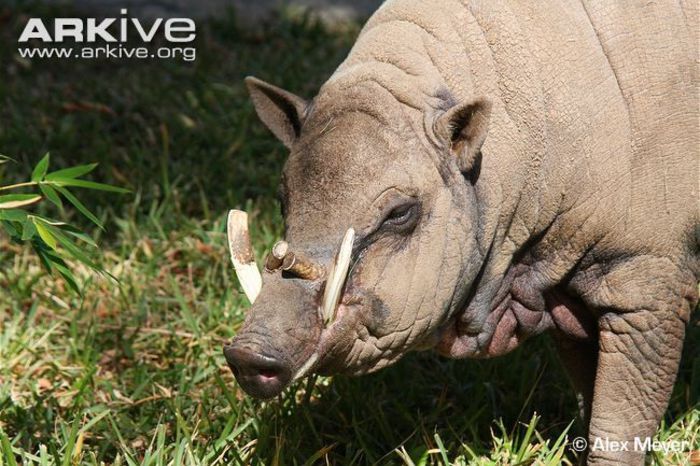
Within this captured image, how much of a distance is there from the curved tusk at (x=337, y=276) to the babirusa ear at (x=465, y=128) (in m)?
0.43

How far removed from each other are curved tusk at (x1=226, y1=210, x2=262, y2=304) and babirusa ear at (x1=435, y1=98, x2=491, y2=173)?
1.97ft

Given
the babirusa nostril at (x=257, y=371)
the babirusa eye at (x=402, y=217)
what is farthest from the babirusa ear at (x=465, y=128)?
the babirusa nostril at (x=257, y=371)

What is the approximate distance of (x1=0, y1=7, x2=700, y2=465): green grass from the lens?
4105 millimetres

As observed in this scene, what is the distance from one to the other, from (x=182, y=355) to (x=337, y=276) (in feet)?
6.13

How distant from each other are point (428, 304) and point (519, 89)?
2.25 ft

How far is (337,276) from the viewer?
3.04m

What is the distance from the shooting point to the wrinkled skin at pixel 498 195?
3.18 metres

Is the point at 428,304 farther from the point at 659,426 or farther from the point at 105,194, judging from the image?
the point at 105,194

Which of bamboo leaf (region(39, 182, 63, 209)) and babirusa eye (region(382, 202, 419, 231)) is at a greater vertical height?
babirusa eye (region(382, 202, 419, 231))

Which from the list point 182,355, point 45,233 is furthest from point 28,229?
point 182,355

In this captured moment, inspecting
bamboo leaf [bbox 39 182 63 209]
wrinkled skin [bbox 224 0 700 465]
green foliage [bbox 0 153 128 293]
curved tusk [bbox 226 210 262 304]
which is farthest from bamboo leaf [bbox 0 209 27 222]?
wrinkled skin [bbox 224 0 700 465]

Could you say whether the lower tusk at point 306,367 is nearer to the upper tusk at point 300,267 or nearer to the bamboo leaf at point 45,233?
the upper tusk at point 300,267

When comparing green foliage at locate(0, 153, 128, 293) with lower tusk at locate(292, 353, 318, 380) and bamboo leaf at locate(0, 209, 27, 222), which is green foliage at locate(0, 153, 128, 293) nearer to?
bamboo leaf at locate(0, 209, 27, 222)

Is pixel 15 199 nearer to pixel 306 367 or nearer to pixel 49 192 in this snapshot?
pixel 49 192
